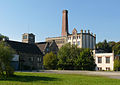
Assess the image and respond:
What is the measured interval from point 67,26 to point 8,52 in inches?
3745

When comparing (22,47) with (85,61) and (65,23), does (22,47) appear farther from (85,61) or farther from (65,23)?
(65,23)

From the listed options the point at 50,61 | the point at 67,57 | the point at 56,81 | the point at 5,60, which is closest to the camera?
the point at 56,81

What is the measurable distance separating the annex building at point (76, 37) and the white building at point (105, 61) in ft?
106

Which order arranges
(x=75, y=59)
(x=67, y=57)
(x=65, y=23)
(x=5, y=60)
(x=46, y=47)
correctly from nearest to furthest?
(x=5, y=60) → (x=75, y=59) → (x=67, y=57) → (x=46, y=47) → (x=65, y=23)

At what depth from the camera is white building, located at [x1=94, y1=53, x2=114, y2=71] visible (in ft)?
240

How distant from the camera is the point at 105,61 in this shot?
245 feet

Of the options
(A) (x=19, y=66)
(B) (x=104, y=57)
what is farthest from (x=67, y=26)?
(A) (x=19, y=66)

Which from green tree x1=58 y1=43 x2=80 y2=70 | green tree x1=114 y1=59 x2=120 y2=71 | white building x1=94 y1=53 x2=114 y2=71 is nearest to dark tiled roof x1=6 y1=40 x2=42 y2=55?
green tree x1=58 y1=43 x2=80 y2=70

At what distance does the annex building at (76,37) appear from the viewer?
10931 cm

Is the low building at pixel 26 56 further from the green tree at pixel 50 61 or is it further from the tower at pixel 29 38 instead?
the tower at pixel 29 38

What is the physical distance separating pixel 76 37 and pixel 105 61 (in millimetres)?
39296

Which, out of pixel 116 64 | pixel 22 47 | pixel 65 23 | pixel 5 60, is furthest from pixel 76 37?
pixel 5 60

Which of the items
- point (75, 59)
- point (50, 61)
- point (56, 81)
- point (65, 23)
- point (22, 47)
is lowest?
point (56, 81)

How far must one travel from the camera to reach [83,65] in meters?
60.6
